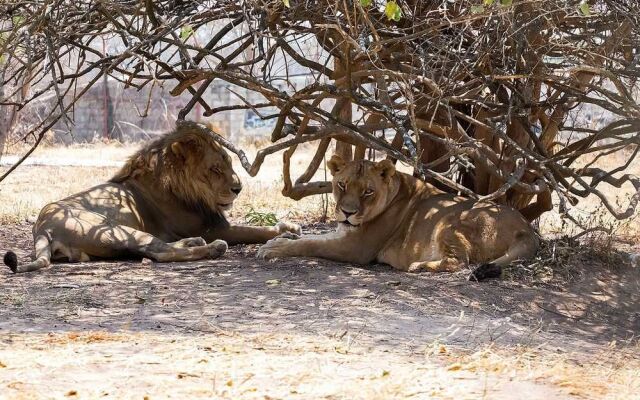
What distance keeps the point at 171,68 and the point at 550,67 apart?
248cm

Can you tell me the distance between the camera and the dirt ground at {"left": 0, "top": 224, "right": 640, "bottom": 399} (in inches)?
148

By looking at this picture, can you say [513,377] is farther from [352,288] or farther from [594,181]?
[594,181]

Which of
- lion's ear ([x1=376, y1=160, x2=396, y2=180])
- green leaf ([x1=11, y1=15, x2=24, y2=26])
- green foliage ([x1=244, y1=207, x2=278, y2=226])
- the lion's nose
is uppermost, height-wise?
green leaf ([x1=11, y1=15, x2=24, y2=26])

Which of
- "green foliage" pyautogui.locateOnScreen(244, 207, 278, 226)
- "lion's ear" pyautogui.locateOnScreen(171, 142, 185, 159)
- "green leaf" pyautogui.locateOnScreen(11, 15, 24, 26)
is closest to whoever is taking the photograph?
"green leaf" pyautogui.locateOnScreen(11, 15, 24, 26)

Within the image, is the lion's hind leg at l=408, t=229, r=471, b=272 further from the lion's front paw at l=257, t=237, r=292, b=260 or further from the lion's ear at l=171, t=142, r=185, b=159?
the lion's ear at l=171, t=142, r=185, b=159

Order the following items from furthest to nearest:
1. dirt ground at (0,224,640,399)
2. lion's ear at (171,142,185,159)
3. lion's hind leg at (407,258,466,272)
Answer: lion's ear at (171,142,185,159)
lion's hind leg at (407,258,466,272)
dirt ground at (0,224,640,399)

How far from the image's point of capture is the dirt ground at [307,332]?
3768 mm

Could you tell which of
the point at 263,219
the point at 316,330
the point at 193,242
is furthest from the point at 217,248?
the point at 316,330

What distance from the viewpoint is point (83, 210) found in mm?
7191

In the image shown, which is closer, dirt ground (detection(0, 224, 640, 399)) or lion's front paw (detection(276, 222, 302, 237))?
dirt ground (detection(0, 224, 640, 399))

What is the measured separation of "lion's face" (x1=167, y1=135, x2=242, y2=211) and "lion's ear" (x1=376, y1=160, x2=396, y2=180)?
115 cm

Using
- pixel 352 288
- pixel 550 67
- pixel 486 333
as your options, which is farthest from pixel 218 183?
pixel 486 333

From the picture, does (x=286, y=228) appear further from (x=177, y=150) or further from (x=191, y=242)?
(x=177, y=150)

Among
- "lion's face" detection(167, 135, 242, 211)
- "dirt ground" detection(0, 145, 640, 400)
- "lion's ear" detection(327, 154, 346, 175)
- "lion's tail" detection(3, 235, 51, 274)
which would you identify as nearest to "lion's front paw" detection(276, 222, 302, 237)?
"dirt ground" detection(0, 145, 640, 400)
